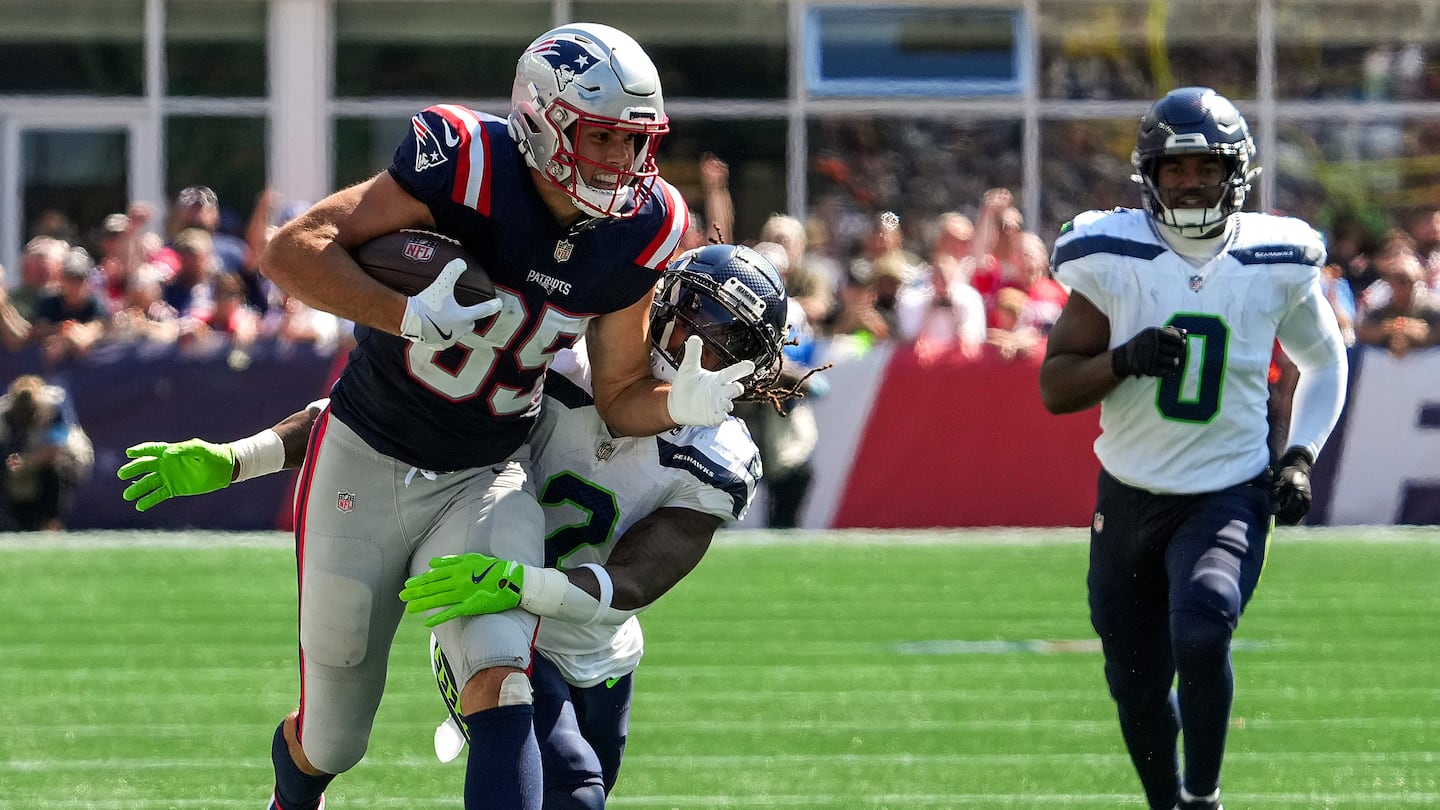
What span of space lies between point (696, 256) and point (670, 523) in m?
0.56

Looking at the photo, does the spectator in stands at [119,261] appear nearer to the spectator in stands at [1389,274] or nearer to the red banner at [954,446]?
the red banner at [954,446]

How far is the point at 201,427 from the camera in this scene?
11523mm

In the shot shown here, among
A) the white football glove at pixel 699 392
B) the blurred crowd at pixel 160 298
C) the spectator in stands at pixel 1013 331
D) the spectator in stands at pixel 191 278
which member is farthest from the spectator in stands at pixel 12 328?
the white football glove at pixel 699 392

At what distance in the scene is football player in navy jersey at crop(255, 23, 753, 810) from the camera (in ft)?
13.6

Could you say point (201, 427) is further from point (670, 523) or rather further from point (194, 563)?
point (670, 523)

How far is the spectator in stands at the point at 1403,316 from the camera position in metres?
11.8

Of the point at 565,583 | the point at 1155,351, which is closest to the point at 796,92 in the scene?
the point at 1155,351

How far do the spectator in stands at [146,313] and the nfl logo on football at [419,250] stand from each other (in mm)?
7815

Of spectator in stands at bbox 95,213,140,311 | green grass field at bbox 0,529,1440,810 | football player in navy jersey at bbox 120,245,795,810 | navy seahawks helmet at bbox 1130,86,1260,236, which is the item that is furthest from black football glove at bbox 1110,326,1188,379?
spectator in stands at bbox 95,213,140,311

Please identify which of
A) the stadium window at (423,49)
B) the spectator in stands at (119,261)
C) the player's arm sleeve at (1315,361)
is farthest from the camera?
the stadium window at (423,49)

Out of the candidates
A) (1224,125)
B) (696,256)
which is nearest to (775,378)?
(696,256)

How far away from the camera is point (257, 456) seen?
15.5 feet

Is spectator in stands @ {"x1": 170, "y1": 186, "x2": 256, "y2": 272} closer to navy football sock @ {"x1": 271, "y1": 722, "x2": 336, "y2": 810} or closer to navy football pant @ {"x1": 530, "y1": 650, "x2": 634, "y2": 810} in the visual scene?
navy football sock @ {"x1": 271, "y1": 722, "x2": 336, "y2": 810}

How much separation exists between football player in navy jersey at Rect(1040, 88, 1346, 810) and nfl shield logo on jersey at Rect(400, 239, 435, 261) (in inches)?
62.4
